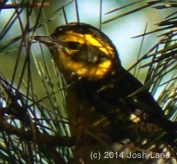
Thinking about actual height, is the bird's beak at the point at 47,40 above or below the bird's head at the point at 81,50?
above

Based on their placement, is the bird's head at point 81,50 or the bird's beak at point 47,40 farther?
the bird's head at point 81,50

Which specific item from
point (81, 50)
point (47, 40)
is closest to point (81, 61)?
point (81, 50)

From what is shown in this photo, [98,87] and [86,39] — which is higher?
[86,39]

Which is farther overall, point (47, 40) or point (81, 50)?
point (81, 50)

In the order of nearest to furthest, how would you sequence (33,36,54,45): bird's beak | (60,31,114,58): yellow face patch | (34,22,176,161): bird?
(34,22,176,161): bird, (33,36,54,45): bird's beak, (60,31,114,58): yellow face patch

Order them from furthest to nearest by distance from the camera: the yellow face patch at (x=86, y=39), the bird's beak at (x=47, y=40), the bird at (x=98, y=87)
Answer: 1. the yellow face patch at (x=86, y=39)
2. the bird's beak at (x=47, y=40)
3. the bird at (x=98, y=87)

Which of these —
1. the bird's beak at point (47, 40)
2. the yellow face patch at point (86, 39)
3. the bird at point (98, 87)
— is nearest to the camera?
the bird at point (98, 87)

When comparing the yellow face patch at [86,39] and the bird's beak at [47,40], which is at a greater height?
the bird's beak at [47,40]

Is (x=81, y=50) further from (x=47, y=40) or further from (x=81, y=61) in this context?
(x=47, y=40)
